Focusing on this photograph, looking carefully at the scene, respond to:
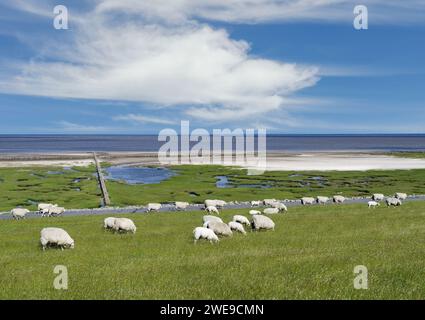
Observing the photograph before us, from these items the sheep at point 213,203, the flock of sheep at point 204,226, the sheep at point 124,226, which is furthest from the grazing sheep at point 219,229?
the sheep at point 213,203

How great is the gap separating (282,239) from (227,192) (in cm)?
3656

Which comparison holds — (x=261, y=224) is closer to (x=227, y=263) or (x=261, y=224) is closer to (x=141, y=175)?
(x=227, y=263)

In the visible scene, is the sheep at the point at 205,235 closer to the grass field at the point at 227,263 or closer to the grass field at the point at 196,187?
the grass field at the point at 227,263

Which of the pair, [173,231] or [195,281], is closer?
[195,281]

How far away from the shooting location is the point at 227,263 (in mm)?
18156

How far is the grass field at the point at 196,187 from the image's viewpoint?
183 feet

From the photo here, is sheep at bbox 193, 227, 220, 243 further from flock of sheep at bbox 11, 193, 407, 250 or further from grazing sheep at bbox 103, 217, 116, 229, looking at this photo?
grazing sheep at bbox 103, 217, 116, 229

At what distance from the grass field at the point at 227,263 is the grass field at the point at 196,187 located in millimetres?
26268

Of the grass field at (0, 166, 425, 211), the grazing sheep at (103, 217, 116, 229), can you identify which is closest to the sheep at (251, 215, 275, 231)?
the grazing sheep at (103, 217, 116, 229)

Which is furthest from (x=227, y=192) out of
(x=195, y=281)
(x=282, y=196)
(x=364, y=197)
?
(x=195, y=281)

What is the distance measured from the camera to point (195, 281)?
15.6 metres

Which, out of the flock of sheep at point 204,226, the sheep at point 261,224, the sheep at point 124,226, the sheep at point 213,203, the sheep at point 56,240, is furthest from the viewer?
the sheep at point 213,203

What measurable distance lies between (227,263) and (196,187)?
161 feet
